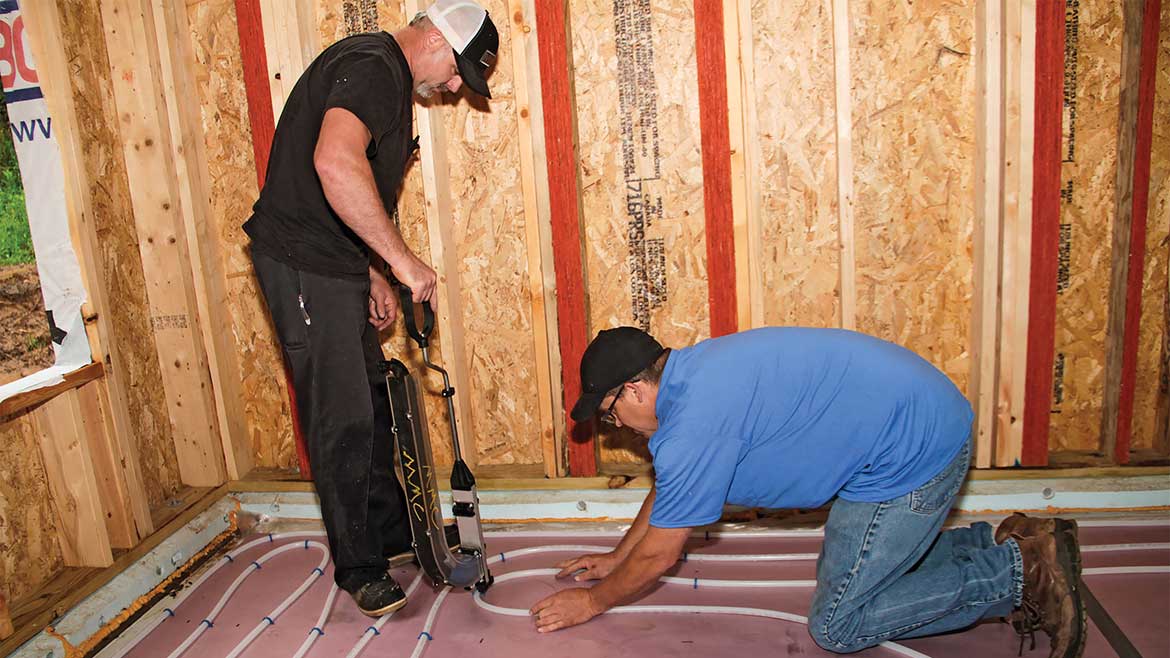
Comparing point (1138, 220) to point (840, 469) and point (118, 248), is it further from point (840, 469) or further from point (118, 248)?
point (118, 248)

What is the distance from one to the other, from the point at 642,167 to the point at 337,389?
1.34 metres

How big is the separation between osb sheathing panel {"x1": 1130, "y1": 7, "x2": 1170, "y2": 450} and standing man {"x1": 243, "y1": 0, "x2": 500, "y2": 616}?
88.4 inches

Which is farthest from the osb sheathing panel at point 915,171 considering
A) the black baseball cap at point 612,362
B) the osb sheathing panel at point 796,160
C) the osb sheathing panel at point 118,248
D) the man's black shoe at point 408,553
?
the osb sheathing panel at point 118,248

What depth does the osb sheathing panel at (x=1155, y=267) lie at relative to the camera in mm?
2793

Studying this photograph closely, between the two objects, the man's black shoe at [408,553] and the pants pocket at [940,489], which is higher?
the pants pocket at [940,489]

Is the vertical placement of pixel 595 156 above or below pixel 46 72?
below

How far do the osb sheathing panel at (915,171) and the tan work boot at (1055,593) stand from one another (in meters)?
1.02

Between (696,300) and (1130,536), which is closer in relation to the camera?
(1130,536)

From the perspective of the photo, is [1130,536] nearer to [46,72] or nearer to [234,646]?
[234,646]

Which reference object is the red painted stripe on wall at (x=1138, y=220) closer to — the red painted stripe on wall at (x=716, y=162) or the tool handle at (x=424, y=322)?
the red painted stripe on wall at (x=716, y=162)

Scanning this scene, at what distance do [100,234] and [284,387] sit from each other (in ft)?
2.93

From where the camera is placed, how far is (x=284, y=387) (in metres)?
3.44

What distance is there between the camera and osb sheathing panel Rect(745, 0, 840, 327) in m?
2.88

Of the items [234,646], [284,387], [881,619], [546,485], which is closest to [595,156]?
[546,485]
